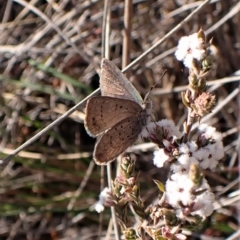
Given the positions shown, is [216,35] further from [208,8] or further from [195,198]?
[195,198]

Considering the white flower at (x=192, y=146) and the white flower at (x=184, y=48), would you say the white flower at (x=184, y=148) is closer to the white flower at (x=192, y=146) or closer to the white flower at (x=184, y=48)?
the white flower at (x=192, y=146)

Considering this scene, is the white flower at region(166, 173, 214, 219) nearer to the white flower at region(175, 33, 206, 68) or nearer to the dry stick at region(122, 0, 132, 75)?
the white flower at region(175, 33, 206, 68)

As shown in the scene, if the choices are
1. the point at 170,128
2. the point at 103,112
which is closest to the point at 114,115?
the point at 103,112

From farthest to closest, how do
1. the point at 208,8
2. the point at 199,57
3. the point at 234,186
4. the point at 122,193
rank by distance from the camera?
the point at 208,8 → the point at 234,186 → the point at 122,193 → the point at 199,57

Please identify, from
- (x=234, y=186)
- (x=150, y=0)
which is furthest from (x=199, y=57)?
(x=150, y=0)

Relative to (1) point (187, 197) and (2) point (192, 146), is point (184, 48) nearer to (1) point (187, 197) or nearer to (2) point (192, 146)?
(2) point (192, 146)

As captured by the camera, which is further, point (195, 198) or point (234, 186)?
point (234, 186)
